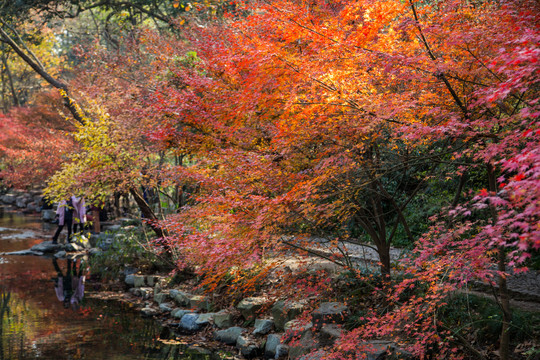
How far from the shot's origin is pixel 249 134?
614cm

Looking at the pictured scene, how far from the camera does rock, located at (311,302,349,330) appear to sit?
5.82 metres

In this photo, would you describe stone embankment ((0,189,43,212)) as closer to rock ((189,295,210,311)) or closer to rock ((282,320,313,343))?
rock ((189,295,210,311))

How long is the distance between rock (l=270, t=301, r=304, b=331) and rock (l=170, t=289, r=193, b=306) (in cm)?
232

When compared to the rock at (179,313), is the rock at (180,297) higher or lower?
higher

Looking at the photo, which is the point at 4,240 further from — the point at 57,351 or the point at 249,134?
the point at 249,134

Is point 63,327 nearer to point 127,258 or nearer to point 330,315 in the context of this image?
point 127,258

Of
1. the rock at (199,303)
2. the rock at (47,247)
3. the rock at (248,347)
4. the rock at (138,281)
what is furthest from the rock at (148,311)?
the rock at (47,247)

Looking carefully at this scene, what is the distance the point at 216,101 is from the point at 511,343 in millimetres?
4816

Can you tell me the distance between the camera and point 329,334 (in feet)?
18.4

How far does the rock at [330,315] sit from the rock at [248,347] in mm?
1031

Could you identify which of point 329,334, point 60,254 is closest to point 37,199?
point 60,254

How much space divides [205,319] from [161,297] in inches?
67.6

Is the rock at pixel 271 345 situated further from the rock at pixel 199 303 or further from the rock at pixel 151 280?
the rock at pixel 151 280

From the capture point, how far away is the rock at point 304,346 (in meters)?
5.59
